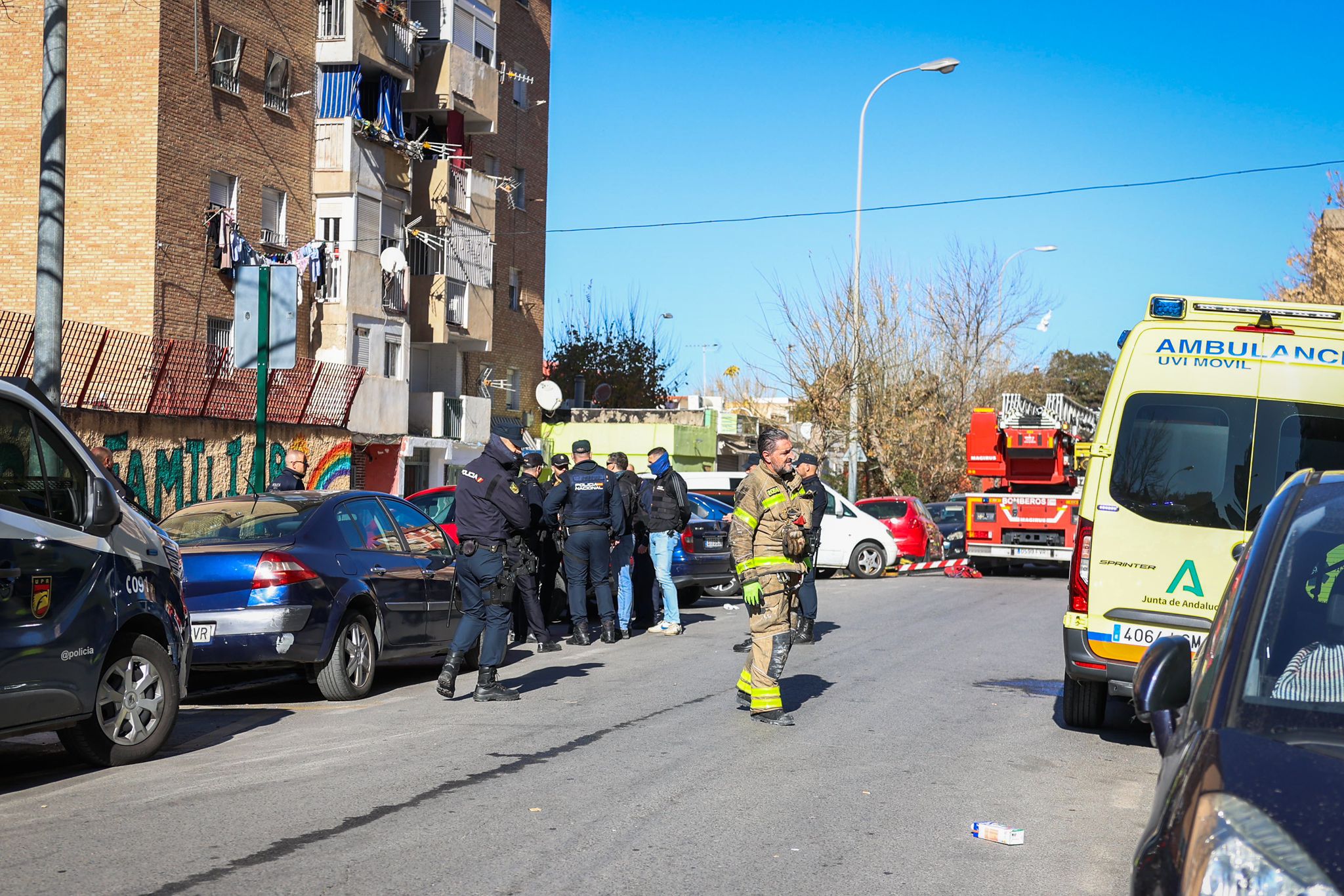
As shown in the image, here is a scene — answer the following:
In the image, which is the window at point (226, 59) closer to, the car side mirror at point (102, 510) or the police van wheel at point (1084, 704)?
the car side mirror at point (102, 510)

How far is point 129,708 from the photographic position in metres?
7.76

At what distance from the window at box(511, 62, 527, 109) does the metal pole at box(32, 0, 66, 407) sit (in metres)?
31.7

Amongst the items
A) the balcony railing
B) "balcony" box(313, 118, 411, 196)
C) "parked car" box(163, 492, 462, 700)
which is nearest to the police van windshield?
"parked car" box(163, 492, 462, 700)

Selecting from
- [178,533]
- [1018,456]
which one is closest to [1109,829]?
[178,533]

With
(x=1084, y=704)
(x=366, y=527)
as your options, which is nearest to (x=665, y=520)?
(x=366, y=527)

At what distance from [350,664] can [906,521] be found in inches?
761

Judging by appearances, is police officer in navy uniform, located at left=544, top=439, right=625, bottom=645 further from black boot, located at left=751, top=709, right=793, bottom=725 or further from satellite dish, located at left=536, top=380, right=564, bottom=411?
satellite dish, located at left=536, top=380, right=564, bottom=411

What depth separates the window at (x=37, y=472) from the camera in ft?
22.8

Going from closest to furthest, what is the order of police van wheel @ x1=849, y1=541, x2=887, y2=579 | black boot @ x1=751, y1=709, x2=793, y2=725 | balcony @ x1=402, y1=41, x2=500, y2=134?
black boot @ x1=751, y1=709, x2=793, y2=725
police van wheel @ x1=849, y1=541, x2=887, y2=579
balcony @ x1=402, y1=41, x2=500, y2=134

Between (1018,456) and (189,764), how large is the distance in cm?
2104

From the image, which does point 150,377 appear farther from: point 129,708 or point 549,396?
point 549,396

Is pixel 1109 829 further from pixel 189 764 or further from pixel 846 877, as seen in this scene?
pixel 189 764

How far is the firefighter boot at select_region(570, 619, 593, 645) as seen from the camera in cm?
1438

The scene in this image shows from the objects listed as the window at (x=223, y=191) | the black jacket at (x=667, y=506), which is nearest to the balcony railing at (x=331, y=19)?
the window at (x=223, y=191)
